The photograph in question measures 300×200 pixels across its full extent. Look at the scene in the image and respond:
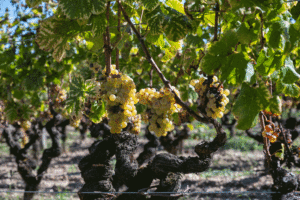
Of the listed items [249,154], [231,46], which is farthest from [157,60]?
[249,154]

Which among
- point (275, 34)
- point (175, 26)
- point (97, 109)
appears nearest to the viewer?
point (275, 34)

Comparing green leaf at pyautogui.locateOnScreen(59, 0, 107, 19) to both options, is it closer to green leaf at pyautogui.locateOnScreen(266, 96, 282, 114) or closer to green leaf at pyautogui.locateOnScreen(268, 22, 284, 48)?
green leaf at pyautogui.locateOnScreen(268, 22, 284, 48)

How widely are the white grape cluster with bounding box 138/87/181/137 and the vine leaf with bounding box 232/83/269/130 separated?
377mm

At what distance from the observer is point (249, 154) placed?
866 cm

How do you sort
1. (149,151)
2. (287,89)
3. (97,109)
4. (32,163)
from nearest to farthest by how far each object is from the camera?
(287,89)
(97,109)
(149,151)
(32,163)

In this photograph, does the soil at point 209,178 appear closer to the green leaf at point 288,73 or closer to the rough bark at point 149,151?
the rough bark at point 149,151

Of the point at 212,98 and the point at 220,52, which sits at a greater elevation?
the point at 220,52

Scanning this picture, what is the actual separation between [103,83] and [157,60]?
1.26 metres

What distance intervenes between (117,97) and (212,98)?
48cm

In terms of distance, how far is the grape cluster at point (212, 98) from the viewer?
1228mm

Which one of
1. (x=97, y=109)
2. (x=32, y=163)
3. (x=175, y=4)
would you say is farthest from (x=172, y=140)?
(x=175, y=4)

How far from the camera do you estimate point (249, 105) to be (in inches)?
39.4

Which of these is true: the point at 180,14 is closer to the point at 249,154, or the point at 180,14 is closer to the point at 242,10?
the point at 242,10

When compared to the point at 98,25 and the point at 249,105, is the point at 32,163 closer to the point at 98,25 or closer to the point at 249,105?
the point at 98,25
